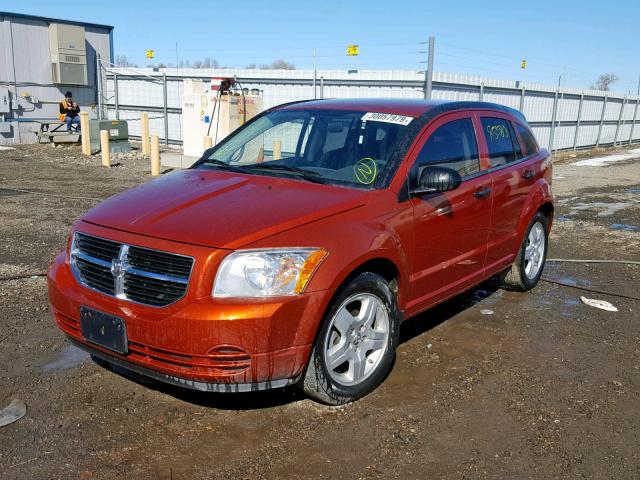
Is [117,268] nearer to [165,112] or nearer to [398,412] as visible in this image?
[398,412]

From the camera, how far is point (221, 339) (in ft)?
9.95

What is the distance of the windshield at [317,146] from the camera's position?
4066 mm

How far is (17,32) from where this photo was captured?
843 inches

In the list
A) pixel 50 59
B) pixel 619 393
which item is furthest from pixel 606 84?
pixel 619 393

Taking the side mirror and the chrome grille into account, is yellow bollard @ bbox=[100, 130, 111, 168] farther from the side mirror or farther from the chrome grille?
the side mirror

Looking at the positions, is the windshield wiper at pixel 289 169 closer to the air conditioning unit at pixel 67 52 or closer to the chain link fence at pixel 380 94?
the chain link fence at pixel 380 94

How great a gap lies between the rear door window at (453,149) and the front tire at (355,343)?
0.92 metres

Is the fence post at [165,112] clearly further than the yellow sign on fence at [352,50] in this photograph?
Yes

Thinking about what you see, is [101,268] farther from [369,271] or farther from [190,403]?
[369,271]

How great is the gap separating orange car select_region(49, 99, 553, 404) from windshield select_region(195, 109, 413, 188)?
0.01 meters

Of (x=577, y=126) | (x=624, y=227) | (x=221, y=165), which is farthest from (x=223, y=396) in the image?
(x=577, y=126)

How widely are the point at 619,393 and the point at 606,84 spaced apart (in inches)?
2911

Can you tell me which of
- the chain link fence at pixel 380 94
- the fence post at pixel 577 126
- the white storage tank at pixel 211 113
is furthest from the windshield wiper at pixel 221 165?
the fence post at pixel 577 126

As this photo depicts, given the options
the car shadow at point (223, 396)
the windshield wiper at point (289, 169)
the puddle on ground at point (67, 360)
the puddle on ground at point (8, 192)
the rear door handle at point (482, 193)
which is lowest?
the puddle on ground at point (8, 192)
